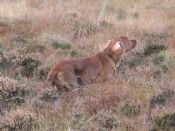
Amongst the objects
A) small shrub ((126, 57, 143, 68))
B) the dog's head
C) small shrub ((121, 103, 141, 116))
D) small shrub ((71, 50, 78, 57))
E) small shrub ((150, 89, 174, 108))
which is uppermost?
the dog's head

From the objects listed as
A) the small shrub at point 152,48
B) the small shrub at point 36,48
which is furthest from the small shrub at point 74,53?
the small shrub at point 152,48

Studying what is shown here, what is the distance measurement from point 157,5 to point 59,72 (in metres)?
11.2

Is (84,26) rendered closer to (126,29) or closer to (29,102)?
(126,29)

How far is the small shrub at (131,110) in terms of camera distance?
7984 millimetres

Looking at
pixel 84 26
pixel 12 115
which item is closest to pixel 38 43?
pixel 84 26

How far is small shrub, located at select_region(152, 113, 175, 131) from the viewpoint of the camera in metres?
7.32

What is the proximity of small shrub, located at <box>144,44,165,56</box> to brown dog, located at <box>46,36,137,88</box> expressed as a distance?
1688 mm

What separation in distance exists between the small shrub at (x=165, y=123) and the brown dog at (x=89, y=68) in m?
1.99

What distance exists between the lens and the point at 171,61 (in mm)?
11156

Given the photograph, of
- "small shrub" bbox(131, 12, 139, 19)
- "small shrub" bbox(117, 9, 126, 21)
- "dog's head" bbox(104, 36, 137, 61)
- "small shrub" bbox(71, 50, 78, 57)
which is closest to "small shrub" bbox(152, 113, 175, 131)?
"dog's head" bbox(104, 36, 137, 61)

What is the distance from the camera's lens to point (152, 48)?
1265 centimetres

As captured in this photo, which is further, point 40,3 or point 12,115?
point 40,3

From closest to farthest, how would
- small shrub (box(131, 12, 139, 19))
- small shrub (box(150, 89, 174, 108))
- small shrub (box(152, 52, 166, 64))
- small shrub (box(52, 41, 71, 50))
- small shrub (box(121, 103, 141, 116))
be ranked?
small shrub (box(121, 103, 141, 116)), small shrub (box(150, 89, 174, 108)), small shrub (box(152, 52, 166, 64)), small shrub (box(52, 41, 71, 50)), small shrub (box(131, 12, 139, 19))

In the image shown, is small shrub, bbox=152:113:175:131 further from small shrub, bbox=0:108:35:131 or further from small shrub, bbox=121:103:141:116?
small shrub, bbox=0:108:35:131
